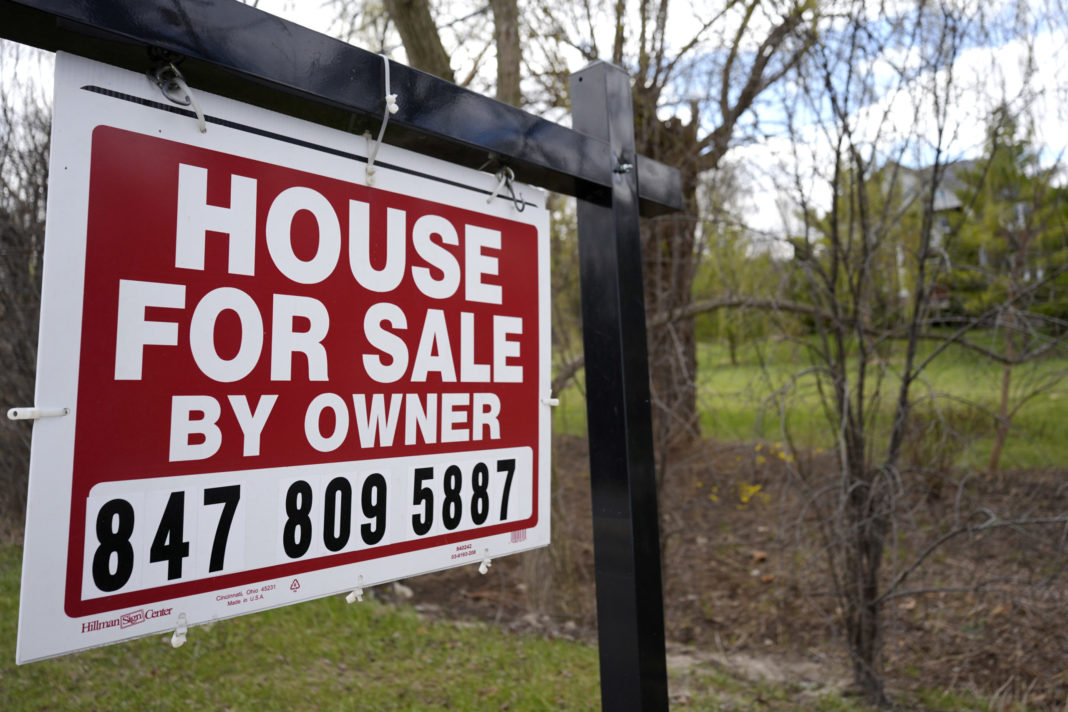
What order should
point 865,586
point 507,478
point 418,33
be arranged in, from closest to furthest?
point 507,478, point 865,586, point 418,33

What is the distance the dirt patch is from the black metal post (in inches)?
93.7

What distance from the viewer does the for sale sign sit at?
1283 mm

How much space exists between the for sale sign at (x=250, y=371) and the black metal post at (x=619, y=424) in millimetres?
256

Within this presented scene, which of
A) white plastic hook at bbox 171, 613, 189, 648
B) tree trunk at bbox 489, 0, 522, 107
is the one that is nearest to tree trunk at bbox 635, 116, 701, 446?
tree trunk at bbox 489, 0, 522, 107

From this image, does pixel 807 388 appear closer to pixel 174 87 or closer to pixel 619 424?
pixel 619 424

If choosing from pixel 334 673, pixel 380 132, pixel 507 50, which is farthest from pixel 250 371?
pixel 507 50

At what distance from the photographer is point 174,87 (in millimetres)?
1423

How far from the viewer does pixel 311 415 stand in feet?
5.14

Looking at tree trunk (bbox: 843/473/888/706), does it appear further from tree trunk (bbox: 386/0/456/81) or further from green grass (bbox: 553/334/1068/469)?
tree trunk (bbox: 386/0/456/81)

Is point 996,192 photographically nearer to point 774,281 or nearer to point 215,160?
point 774,281

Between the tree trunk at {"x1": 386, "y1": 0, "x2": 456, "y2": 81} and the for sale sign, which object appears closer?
the for sale sign

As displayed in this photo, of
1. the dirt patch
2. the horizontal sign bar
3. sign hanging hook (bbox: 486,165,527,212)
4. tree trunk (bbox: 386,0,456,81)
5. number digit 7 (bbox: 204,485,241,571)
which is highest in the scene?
tree trunk (bbox: 386,0,456,81)

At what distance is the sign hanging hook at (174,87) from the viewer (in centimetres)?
139

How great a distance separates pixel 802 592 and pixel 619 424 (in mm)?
3582
